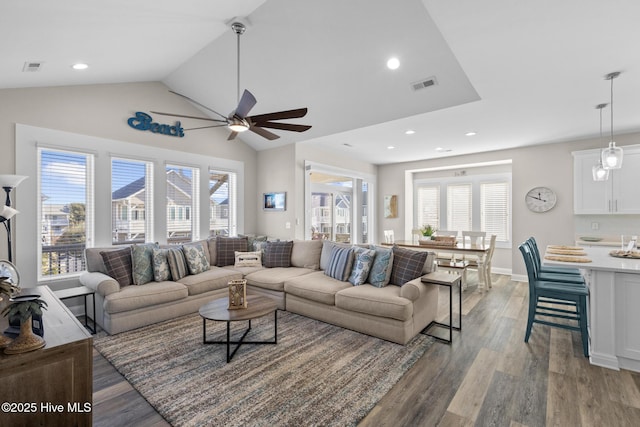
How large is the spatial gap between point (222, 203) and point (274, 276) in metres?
2.25

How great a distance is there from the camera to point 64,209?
4.00 meters

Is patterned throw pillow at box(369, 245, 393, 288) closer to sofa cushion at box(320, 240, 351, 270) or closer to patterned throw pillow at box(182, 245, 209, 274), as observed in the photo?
sofa cushion at box(320, 240, 351, 270)

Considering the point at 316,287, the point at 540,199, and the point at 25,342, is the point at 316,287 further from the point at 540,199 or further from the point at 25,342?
the point at 540,199

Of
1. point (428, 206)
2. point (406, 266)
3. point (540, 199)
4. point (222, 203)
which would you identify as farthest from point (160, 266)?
point (540, 199)

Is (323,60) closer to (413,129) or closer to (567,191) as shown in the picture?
(413,129)

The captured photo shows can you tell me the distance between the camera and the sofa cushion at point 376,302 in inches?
120

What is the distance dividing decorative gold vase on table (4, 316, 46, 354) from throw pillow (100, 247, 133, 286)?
249cm

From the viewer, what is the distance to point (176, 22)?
3.07 meters

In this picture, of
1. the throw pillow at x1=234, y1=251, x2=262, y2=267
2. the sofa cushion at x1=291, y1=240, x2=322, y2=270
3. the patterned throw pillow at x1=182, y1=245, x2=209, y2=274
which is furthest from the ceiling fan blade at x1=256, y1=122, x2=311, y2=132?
the throw pillow at x1=234, y1=251, x2=262, y2=267

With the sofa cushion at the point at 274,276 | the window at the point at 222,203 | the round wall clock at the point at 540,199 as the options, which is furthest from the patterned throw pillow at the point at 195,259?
the round wall clock at the point at 540,199

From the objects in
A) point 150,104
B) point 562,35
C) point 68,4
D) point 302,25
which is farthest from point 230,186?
point 562,35

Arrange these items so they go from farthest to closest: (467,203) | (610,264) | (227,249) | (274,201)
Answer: (467,203)
(274,201)
(227,249)
(610,264)

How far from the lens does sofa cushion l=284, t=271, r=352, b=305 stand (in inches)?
142

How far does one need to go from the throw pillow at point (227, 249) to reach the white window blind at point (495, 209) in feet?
17.7
